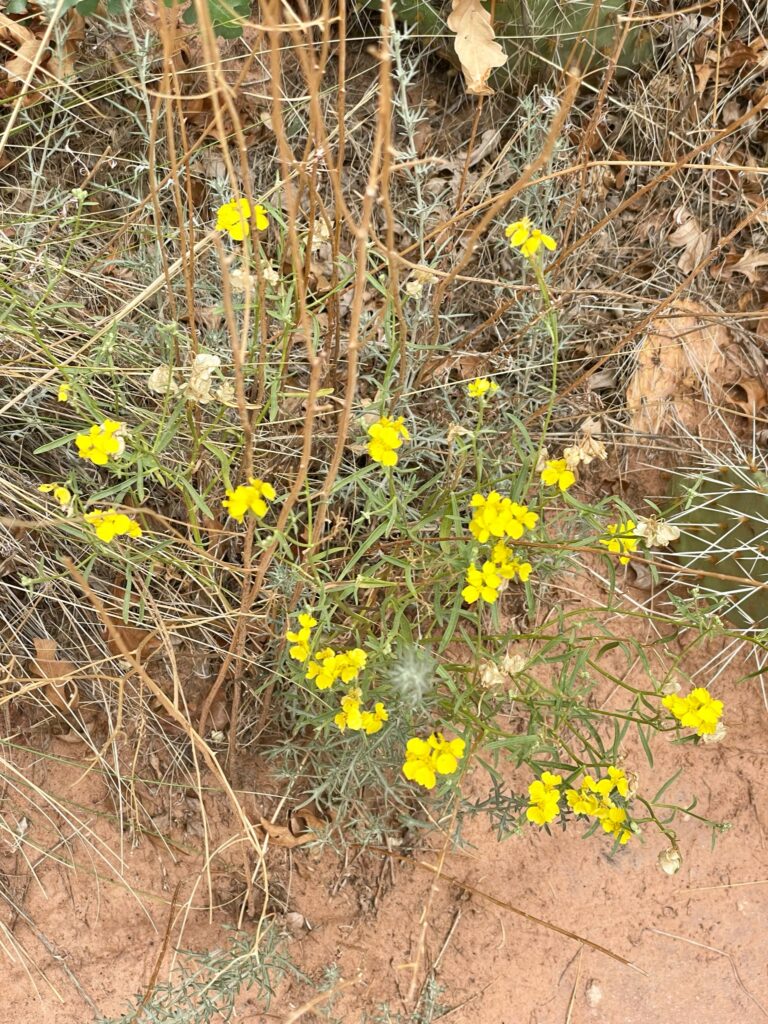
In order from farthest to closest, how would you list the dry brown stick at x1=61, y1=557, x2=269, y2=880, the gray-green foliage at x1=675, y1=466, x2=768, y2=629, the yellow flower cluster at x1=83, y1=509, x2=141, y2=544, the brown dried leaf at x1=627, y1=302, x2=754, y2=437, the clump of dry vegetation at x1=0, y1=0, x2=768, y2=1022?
the brown dried leaf at x1=627, y1=302, x2=754, y2=437 → the gray-green foliage at x1=675, y1=466, x2=768, y2=629 → the clump of dry vegetation at x1=0, y1=0, x2=768, y2=1022 → the yellow flower cluster at x1=83, y1=509, x2=141, y2=544 → the dry brown stick at x1=61, y1=557, x2=269, y2=880

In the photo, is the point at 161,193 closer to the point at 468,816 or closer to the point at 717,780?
the point at 468,816

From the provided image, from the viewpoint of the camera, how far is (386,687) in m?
1.66

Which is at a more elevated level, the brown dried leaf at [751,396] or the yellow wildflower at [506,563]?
the yellow wildflower at [506,563]

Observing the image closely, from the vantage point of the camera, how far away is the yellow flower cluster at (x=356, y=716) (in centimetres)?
154

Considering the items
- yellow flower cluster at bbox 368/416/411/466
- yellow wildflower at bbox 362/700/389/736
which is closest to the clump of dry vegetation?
yellow wildflower at bbox 362/700/389/736

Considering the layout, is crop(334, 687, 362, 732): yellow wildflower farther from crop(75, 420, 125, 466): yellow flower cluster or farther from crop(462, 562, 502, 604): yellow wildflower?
crop(75, 420, 125, 466): yellow flower cluster

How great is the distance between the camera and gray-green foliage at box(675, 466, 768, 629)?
2.19m

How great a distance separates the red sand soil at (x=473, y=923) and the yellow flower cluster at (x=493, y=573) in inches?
36.0

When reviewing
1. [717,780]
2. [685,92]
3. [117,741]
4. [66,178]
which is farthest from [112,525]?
[685,92]

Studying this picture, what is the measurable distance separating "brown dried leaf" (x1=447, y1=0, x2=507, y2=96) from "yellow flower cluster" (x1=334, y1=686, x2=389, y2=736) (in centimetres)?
159

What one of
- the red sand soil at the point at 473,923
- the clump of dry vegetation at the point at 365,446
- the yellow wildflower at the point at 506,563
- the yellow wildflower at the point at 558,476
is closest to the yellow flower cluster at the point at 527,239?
the clump of dry vegetation at the point at 365,446

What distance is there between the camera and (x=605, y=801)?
5.24ft

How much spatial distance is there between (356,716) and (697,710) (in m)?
0.59

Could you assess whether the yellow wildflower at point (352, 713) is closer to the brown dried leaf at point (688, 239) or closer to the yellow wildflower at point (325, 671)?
the yellow wildflower at point (325, 671)
